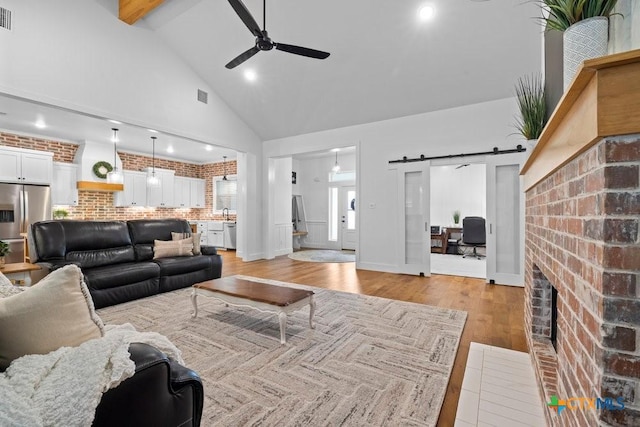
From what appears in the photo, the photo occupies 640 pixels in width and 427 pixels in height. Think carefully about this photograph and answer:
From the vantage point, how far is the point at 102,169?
22.7 feet

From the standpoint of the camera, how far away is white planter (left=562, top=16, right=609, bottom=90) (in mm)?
1155

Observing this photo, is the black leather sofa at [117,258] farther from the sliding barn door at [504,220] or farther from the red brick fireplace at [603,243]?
the sliding barn door at [504,220]

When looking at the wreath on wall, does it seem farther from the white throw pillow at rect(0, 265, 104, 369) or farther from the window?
the white throw pillow at rect(0, 265, 104, 369)

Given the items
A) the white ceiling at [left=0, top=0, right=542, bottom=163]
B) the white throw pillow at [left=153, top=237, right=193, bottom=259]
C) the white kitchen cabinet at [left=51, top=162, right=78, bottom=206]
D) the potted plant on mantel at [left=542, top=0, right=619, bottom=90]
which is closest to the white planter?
the potted plant on mantel at [left=542, top=0, right=619, bottom=90]

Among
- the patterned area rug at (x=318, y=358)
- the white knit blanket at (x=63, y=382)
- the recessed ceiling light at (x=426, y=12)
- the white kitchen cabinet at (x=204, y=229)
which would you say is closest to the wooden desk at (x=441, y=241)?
the patterned area rug at (x=318, y=358)

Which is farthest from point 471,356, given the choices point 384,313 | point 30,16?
point 30,16

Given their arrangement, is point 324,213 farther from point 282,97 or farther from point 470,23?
point 470,23

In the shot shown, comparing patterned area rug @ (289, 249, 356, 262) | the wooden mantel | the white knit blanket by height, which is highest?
the wooden mantel

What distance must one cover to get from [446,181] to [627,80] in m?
8.18

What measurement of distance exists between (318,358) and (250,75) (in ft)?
15.6

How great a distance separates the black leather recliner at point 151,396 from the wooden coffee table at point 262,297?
132 centimetres

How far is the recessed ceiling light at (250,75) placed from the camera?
5.07 meters

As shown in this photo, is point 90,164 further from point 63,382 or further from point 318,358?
point 63,382

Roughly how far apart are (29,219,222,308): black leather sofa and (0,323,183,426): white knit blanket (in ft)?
9.63
